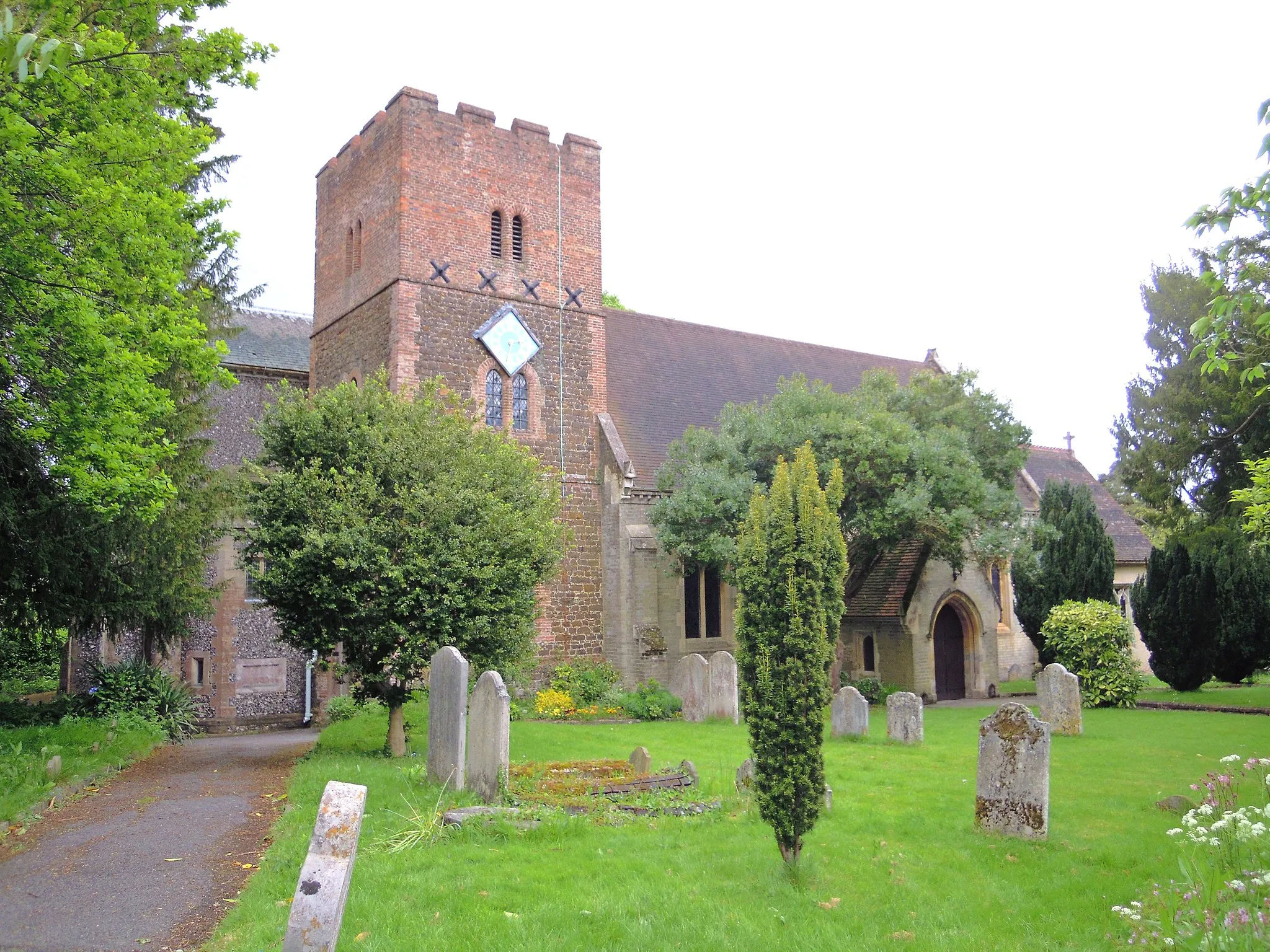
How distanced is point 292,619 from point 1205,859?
10954 millimetres

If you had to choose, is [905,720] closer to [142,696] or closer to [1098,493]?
[142,696]

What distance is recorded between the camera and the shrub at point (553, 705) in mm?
19817

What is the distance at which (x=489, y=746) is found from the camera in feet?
33.1

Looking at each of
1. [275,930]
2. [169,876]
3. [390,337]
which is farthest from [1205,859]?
[390,337]

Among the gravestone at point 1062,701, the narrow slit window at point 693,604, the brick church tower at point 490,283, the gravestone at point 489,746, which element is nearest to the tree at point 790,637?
the gravestone at point 489,746

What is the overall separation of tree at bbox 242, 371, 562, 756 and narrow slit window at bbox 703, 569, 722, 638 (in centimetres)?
1049

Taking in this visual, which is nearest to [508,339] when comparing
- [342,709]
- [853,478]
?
[853,478]

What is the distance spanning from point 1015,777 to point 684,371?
1954cm

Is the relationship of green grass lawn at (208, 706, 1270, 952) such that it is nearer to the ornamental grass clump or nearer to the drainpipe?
the ornamental grass clump

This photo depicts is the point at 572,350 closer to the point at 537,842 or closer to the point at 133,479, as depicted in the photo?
the point at 133,479

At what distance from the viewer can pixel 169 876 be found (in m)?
7.79

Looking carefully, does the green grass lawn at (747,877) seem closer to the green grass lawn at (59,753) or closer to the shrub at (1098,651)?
the green grass lawn at (59,753)

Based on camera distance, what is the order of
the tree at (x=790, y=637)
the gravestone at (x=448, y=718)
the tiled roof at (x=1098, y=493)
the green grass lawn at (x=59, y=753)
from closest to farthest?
the tree at (x=790, y=637), the green grass lawn at (x=59, y=753), the gravestone at (x=448, y=718), the tiled roof at (x=1098, y=493)

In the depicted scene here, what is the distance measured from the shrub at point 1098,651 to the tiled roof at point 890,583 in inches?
148
